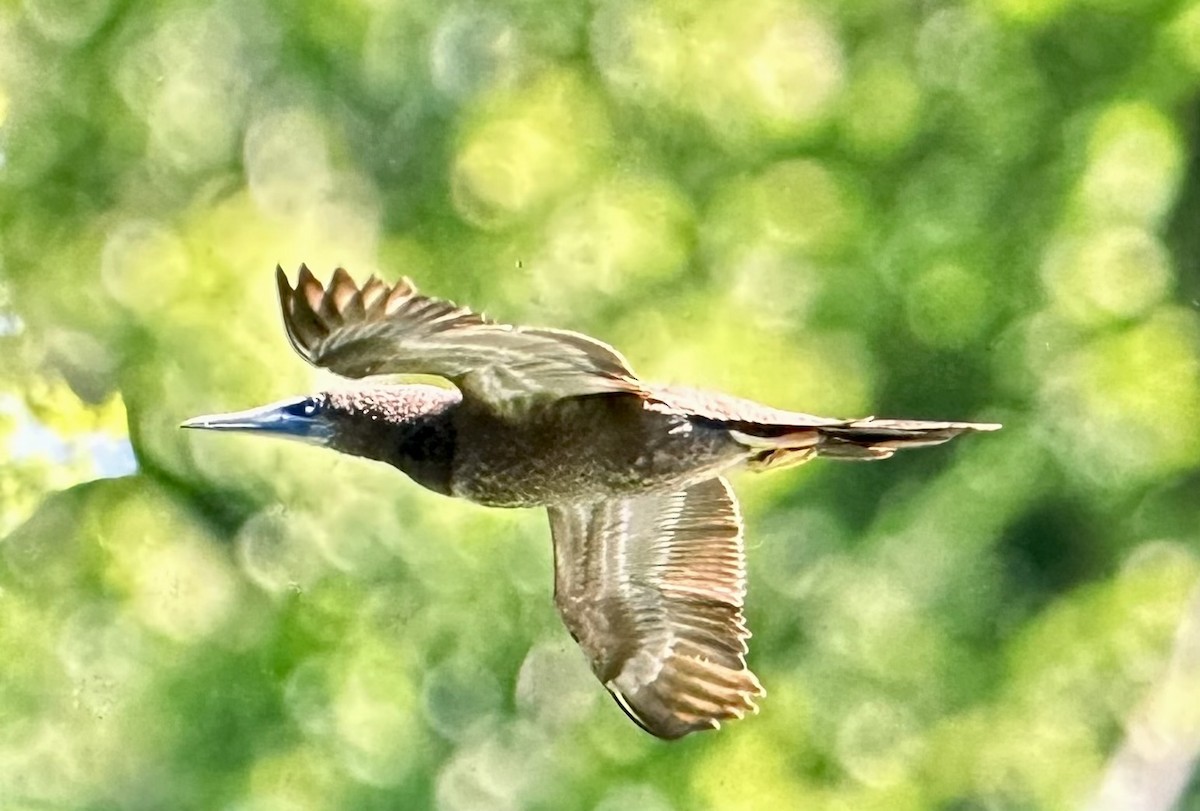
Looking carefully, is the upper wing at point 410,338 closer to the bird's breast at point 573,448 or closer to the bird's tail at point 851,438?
the bird's breast at point 573,448

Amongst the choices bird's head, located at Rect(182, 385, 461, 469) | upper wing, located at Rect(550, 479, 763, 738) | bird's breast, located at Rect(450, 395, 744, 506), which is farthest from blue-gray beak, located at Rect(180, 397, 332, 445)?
upper wing, located at Rect(550, 479, 763, 738)

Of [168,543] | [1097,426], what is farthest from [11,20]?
[1097,426]

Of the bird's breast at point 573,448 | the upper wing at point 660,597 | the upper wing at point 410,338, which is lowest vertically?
the upper wing at point 660,597

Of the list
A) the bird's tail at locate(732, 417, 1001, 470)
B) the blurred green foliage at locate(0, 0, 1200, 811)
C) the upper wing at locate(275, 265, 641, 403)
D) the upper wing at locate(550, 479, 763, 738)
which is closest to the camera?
the upper wing at locate(275, 265, 641, 403)

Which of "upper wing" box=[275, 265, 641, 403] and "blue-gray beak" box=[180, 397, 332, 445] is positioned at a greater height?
"upper wing" box=[275, 265, 641, 403]

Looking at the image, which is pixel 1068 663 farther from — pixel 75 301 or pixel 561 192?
pixel 75 301

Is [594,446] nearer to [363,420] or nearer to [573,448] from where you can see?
[573,448]

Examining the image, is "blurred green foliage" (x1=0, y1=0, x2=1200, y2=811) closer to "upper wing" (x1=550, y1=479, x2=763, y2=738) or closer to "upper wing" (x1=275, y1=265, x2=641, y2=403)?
"upper wing" (x1=550, y1=479, x2=763, y2=738)

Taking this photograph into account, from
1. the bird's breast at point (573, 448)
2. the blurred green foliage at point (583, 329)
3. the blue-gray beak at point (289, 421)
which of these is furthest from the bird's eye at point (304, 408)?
the blurred green foliage at point (583, 329)

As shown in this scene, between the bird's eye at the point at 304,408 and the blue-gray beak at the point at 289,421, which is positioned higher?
the bird's eye at the point at 304,408
